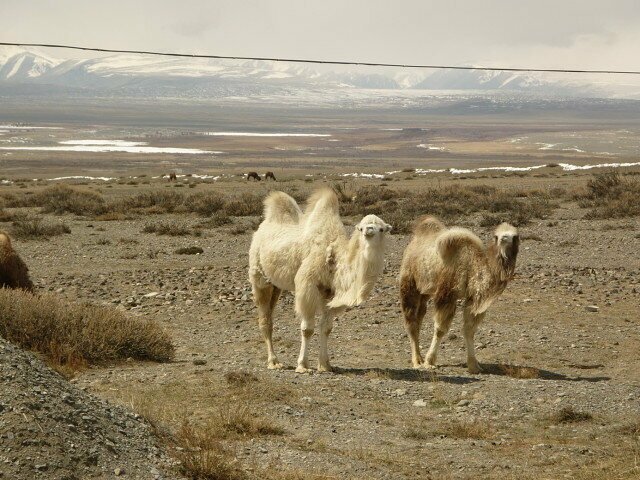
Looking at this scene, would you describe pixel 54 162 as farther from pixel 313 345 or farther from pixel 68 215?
pixel 313 345

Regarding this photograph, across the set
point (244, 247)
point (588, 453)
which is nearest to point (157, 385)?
point (588, 453)

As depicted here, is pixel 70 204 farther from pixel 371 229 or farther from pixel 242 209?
pixel 371 229

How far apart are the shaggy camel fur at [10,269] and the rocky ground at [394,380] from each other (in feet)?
7.79

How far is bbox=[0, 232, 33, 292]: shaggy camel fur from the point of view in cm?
1351

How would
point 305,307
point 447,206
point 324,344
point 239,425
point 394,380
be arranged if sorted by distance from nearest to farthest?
point 239,425 < point 394,380 < point 324,344 < point 305,307 < point 447,206

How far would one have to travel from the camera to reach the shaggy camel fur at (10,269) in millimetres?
13508

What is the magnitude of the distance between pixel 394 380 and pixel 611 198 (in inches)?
1067

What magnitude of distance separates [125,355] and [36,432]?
4.73 meters

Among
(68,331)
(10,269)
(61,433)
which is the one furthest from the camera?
(10,269)

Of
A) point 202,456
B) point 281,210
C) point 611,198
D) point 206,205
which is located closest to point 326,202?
point 281,210

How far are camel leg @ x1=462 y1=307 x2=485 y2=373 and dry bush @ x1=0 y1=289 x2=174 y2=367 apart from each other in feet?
12.7

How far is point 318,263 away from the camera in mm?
11656

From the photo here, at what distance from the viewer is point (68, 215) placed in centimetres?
3431

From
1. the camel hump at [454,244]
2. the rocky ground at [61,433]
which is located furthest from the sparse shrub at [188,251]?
the rocky ground at [61,433]
